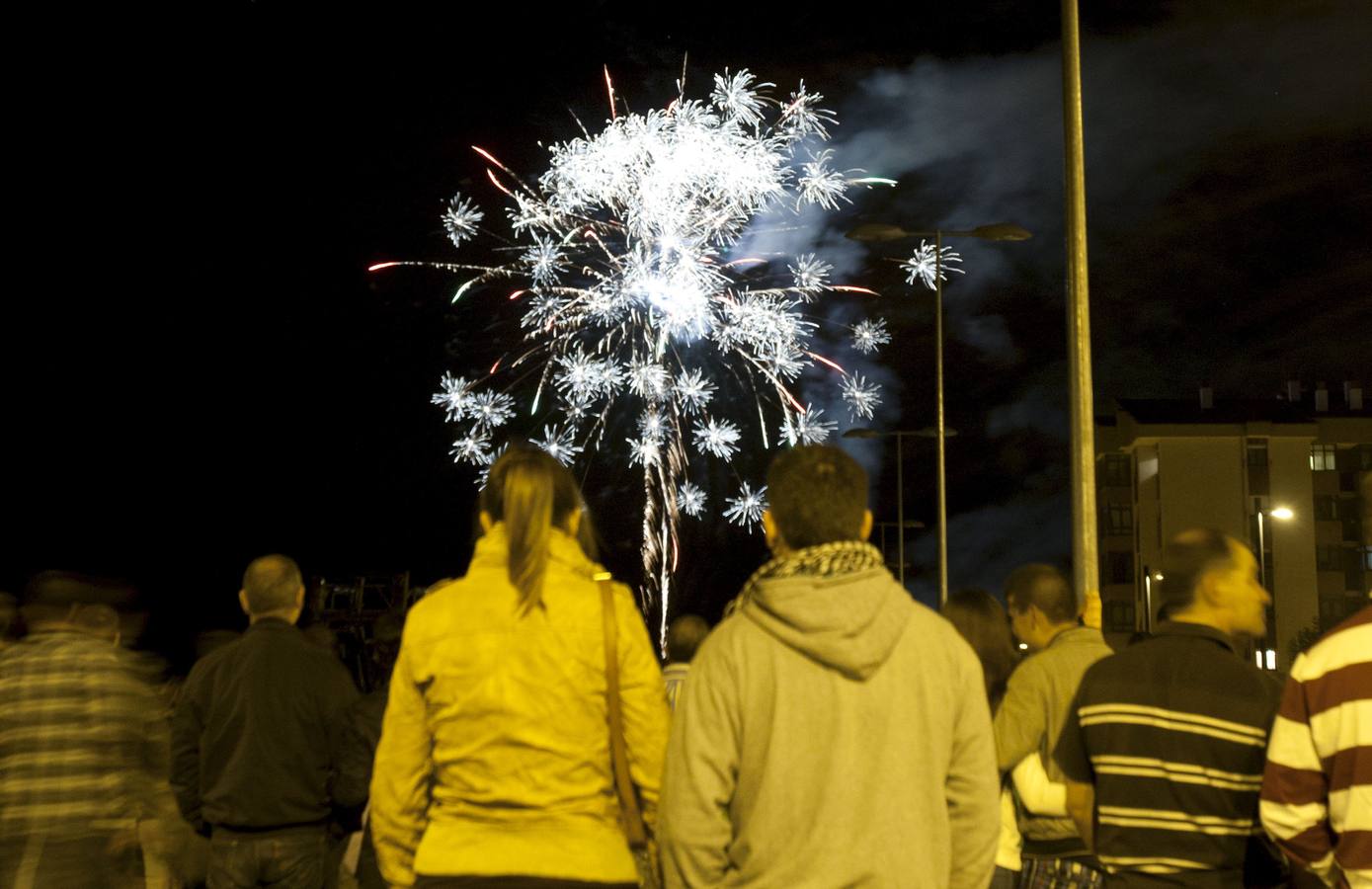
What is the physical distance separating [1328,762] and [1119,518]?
303ft

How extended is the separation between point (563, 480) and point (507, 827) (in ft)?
3.19

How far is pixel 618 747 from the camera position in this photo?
4145 millimetres

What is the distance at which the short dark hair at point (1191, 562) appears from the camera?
5016 millimetres

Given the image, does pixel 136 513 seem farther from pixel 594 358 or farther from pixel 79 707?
pixel 79 707

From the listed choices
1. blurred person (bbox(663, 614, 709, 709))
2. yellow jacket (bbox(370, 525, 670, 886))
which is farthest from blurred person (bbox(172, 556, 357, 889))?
blurred person (bbox(663, 614, 709, 709))

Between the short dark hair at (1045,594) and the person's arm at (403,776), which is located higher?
the short dark hair at (1045,594)

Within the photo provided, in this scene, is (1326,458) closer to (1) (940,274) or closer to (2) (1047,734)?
(1) (940,274)

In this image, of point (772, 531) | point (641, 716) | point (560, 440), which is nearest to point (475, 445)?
point (560, 440)

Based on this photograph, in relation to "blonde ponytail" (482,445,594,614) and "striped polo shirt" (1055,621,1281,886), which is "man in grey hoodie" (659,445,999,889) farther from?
"striped polo shirt" (1055,621,1281,886)

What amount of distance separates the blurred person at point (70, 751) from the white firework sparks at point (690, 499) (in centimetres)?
2363

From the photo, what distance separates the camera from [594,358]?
1077 inches

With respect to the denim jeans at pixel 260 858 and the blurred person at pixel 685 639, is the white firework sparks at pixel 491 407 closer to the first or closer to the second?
the blurred person at pixel 685 639

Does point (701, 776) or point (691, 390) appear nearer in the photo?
point (701, 776)

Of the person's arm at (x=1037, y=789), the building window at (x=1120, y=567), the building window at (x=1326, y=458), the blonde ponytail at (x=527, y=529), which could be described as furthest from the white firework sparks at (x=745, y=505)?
the building window at (x=1326, y=458)
